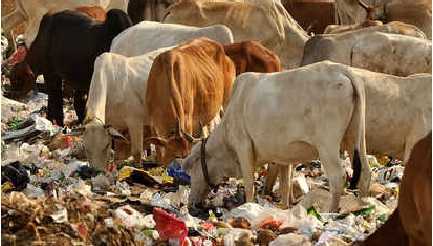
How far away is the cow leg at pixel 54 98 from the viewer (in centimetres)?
1548

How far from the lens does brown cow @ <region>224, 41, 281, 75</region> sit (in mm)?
12734

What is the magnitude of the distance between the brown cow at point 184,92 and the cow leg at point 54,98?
3.50 meters

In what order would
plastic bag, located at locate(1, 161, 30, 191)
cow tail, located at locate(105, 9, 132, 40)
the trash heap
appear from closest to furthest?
the trash heap, plastic bag, located at locate(1, 161, 30, 191), cow tail, located at locate(105, 9, 132, 40)

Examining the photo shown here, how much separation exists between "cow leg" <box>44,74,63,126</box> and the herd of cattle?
15mm

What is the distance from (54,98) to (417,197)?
10.3 m

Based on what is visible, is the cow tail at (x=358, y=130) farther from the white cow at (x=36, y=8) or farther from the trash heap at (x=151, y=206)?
the white cow at (x=36, y=8)

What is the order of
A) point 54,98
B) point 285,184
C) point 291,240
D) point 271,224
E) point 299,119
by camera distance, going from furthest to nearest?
1. point 54,98
2. point 285,184
3. point 299,119
4. point 271,224
5. point 291,240

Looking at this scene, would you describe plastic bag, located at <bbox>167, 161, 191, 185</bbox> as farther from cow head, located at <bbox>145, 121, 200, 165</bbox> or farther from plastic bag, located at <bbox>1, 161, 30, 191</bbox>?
plastic bag, located at <bbox>1, 161, 30, 191</bbox>

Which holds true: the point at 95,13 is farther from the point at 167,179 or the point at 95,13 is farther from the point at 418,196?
the point at 418,196

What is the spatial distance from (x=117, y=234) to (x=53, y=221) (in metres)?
0.42

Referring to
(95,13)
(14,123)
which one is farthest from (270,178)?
(95,13)

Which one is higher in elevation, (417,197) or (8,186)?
(417,197)

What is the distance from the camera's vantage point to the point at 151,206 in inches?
339

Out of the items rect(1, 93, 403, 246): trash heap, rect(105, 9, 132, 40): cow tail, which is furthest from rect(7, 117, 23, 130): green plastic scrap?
rect(105, 9, 132, 40): cow tail
